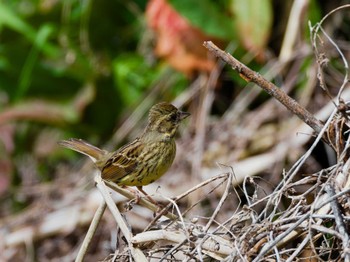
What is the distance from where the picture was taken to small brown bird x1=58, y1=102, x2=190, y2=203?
3527 millimetres

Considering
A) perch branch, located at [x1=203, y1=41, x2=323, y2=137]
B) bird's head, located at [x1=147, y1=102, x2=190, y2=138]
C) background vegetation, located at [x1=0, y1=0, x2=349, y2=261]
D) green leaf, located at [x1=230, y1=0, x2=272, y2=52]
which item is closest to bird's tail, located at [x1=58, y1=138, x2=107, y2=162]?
bird's head, located at [x1=147, y1=102, x2=190, y2=138]

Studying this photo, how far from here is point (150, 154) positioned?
3586 mm

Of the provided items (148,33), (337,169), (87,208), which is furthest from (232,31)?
(337,169)

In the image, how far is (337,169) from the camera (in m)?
2.20

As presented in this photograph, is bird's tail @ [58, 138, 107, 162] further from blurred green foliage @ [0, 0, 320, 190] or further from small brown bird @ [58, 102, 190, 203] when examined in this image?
blurred green foliage @ [0, 0, 320, 190]

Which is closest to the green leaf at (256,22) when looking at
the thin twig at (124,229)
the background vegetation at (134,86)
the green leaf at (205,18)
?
the background vegetation at (134,86)

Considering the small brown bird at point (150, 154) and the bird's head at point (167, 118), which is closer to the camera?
the small brown bird at point (150, 154)

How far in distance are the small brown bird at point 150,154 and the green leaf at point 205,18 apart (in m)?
1.49

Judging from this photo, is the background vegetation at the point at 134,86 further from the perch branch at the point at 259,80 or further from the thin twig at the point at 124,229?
the perch branch at the point at 259,80

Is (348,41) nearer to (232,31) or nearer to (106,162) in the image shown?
(232,31)

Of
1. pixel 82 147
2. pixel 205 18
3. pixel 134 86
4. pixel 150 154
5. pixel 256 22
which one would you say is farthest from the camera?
pixel 134 86

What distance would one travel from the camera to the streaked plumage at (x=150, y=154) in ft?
11.6

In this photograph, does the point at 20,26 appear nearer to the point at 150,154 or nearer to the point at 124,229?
the point at 150,154

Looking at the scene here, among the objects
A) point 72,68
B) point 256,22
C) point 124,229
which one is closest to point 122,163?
point 124,229
